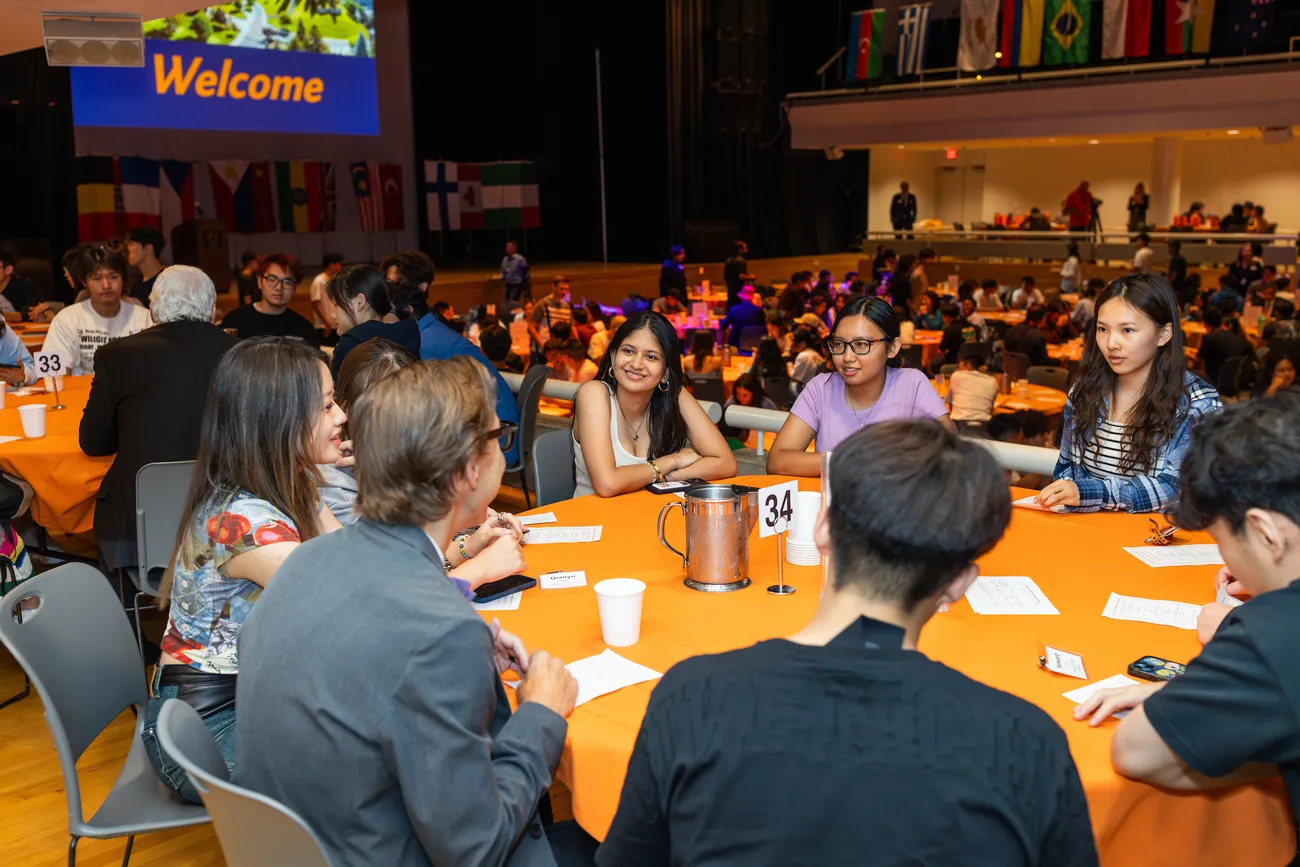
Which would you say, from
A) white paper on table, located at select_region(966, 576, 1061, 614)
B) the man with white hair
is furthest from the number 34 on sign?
the man with white hair

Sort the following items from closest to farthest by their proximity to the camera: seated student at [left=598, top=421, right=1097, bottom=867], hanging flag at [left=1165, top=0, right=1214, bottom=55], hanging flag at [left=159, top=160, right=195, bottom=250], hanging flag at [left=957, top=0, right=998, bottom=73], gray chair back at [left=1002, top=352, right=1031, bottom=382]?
seated student at [left=598, top=421, right=1097, bottom=867], gray chair back at [left=1002, top=352, right=1031, bottom=382], hanging flag at [left=1165, top=0, right=1214, bottom=55], hanging flag at [left=159, top=160, right=195, bottom=250], hanging flag at [left=957, top=0, right=998, bottom=73]

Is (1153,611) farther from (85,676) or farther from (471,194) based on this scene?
(471,194)

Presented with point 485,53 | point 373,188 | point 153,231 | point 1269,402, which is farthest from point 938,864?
point 485,53

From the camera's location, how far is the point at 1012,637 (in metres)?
1.97

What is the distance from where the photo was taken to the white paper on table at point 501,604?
2.18 meters

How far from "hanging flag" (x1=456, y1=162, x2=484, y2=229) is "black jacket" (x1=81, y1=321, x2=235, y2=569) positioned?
14.0 metres

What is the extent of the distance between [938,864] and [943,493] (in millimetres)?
361

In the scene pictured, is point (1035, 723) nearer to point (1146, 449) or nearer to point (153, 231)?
point (1146, 449)

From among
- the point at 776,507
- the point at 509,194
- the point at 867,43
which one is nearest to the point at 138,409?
the point at 776,507

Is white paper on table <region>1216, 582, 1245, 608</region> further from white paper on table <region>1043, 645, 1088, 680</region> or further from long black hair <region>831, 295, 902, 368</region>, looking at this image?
long black hair <region>831, 295, 902, 368</region>

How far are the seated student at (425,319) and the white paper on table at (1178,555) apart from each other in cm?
254

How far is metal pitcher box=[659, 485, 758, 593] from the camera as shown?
7.26 ft

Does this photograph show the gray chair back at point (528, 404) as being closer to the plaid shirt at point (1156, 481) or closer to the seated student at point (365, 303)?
the seated student at point (365, 303)

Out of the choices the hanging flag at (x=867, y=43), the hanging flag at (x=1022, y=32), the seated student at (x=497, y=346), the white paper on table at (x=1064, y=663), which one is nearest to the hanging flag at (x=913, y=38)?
the hanging flag at (x=867, y=43)
